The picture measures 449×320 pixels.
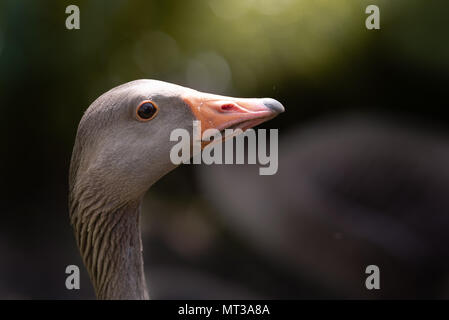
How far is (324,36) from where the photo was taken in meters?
4.16

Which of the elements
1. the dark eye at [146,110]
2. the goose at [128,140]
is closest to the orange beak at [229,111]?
the goose at [128,140]

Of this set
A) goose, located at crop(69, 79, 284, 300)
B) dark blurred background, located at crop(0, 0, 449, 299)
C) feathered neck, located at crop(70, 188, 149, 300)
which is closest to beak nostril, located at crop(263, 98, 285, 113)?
goose, located at crop(69, 79, 284, 300)

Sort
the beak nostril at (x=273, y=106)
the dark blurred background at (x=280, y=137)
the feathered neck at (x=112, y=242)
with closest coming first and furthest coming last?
the beak nostril at (x=273, y=106) → the feathered neck at (x=112, y=242) → the dark blurred background at (x=280, y=137)

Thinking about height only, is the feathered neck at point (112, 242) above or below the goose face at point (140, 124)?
below

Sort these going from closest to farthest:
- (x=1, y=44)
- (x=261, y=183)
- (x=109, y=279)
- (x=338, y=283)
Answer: (x=109, y=279) → (x=1, y=44) → (x=338, y=283) → (x=261, y=183)

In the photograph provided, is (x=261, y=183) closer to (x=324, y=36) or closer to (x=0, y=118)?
(x=324, y=36)

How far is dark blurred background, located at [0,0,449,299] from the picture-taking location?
3.90m

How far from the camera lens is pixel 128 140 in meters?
2.07

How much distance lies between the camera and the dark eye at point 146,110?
2.03 meters

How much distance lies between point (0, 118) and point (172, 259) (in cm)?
201

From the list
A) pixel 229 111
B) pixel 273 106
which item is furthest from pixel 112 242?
pixel 273 106

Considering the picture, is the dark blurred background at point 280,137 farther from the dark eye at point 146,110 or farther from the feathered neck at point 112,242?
the dark eye at point 146,110

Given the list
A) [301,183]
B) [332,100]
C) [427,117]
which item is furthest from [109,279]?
[427,117]

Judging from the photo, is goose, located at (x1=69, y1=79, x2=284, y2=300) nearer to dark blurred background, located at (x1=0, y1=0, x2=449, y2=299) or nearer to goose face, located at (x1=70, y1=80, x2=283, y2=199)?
goose face, located at (x1=70, y1=80, x2=283, y2=199)
